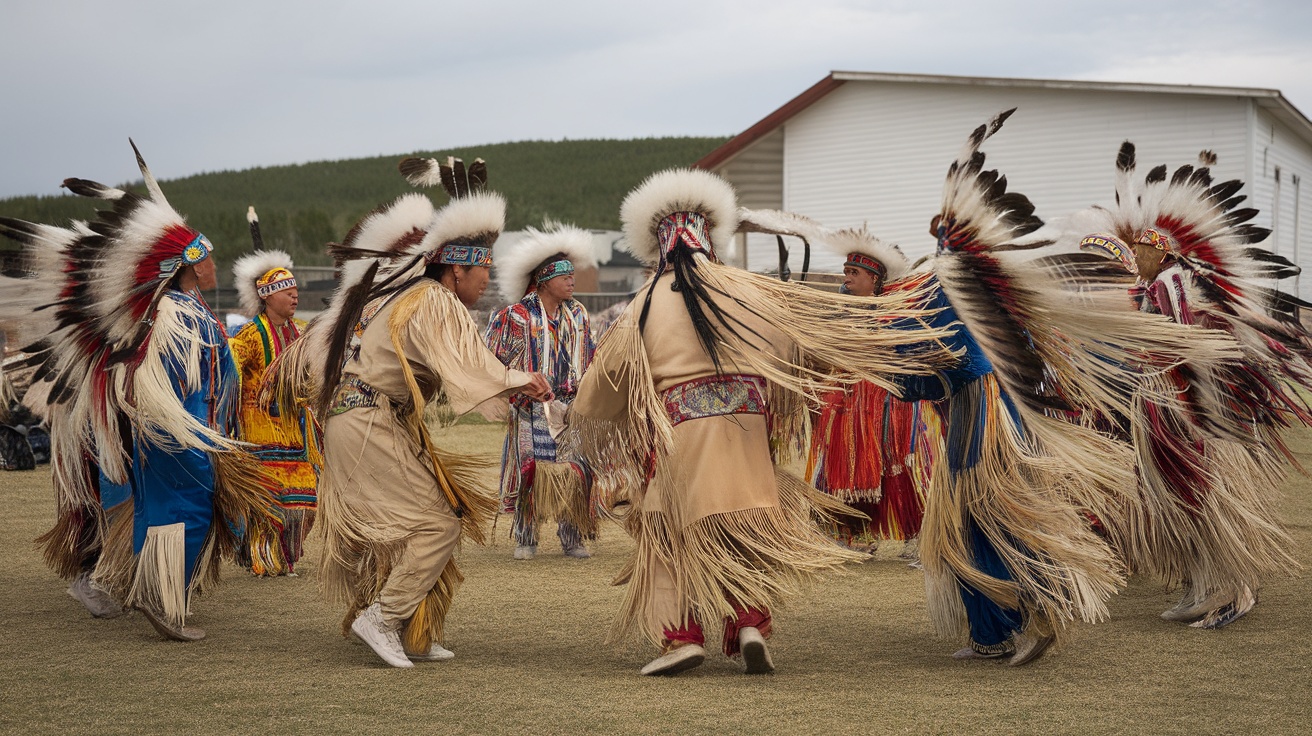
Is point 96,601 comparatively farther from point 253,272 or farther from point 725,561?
point 725,561

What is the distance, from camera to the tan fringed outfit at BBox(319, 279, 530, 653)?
4.25m

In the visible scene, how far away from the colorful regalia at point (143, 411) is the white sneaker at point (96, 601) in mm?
212

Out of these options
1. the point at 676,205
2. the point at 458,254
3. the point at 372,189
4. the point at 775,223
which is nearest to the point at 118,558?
the point at 458,254

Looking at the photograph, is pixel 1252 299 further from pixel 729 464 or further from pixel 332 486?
pixel 332 486

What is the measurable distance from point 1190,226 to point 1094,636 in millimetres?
1871

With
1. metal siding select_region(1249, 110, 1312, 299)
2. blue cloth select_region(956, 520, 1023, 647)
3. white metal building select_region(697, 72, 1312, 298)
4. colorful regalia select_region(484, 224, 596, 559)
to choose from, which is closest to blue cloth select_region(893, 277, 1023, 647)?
blue cloth select_region(956, 520, 1023, 647)

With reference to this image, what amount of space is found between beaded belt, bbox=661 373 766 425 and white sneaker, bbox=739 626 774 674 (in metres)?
0.71

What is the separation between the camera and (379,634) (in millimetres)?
4250

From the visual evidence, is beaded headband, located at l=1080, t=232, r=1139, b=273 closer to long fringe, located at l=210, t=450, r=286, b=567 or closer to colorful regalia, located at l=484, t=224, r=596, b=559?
colorful regalia, located at l=484, t=224, r=596, b=559

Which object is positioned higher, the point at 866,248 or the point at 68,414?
the point at 866,248

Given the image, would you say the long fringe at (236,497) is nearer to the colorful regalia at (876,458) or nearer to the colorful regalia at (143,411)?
the colorful regalia at (143,411)

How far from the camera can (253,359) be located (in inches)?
258

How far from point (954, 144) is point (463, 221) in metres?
20.5

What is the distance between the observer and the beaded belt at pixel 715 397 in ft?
13.2
